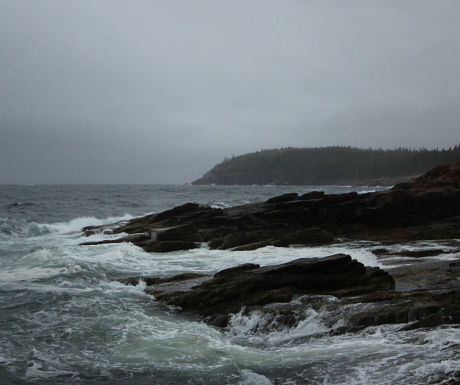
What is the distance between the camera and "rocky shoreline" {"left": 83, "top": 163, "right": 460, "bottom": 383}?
11.6m

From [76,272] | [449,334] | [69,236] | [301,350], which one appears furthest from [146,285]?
[69,236]

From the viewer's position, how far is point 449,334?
9.51 meters

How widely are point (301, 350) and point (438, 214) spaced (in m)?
21.7

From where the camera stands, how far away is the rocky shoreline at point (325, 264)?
1157cm

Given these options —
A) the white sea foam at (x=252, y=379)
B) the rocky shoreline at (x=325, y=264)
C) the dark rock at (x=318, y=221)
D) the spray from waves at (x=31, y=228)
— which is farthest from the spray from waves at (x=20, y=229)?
the white sea foam at (x=252, y=379)

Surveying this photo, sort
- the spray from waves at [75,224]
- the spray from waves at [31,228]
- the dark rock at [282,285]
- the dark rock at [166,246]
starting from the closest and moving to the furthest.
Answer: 1. the dark rock at [282,285]
2. the dark rock at [166,246]
3. the spray from waves at [31,228]
4. the spray from waves at [75,224]

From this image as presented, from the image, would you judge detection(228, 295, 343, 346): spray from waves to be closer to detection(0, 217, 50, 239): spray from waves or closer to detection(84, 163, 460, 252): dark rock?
detection(84, 163, 460, 252): dark rock

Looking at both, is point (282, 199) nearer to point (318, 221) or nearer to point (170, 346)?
point (318, 221)

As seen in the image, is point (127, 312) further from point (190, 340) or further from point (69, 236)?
point (69, 236)

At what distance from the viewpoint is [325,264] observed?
14.5 meters

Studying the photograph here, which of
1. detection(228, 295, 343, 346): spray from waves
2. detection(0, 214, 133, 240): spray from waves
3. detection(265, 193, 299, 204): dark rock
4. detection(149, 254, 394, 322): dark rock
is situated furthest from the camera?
detection(0, 214, 133, 240): spray from waves

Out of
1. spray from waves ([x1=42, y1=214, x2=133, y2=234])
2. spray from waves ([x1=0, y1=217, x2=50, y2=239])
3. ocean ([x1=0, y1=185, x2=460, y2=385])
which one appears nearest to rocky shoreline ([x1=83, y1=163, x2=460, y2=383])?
ocean ([x1=0, y1=185, x2=460, y2=385])

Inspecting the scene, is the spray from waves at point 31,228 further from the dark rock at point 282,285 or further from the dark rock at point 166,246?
the dark rock at point 282,285

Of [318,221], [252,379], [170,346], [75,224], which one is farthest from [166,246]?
[75,224]
